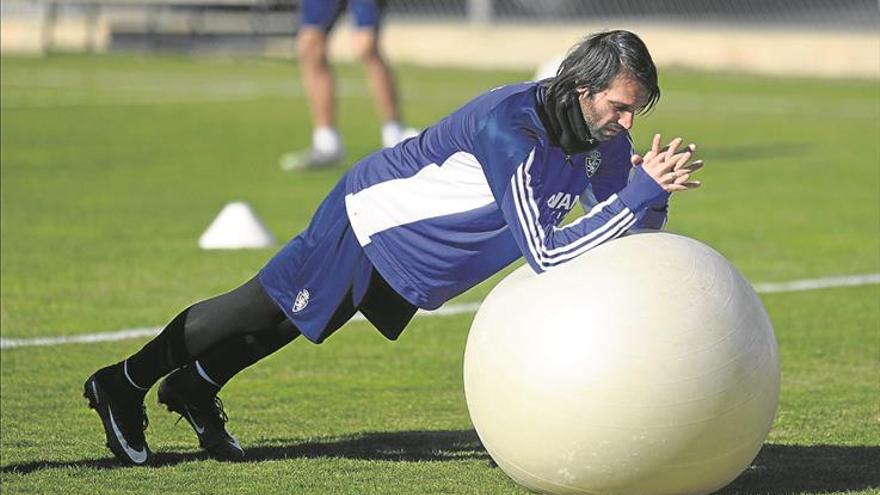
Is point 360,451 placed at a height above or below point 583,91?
below

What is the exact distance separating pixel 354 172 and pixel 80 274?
447cm

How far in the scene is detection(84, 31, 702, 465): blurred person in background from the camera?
557cm

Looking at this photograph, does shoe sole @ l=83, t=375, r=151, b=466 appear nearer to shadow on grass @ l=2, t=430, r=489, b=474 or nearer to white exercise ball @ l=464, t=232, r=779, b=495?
shadow on grass @ l=2, t=430, r=489, b=474

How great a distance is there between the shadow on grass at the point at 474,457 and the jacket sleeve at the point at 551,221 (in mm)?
981

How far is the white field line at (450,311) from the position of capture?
8.53 metres

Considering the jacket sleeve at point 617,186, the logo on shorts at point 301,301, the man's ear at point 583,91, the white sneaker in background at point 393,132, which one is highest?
the man's ear at point 583,91

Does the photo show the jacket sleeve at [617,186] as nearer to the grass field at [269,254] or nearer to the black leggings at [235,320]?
the grass field at [269,254]

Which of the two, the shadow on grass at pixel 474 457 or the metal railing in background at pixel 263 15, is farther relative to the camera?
the metal railing in background at pixel 263 15

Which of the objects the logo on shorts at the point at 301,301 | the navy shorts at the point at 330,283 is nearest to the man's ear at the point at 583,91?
the navy shorts at the point at 330,283

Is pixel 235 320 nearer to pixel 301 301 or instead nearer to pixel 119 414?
pixel 301 301

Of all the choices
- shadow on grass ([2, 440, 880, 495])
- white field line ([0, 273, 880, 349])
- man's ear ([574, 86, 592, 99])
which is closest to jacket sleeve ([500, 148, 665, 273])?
man's ear ([574, 86, 592, 99])

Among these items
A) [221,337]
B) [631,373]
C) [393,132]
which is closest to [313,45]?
[393,132]

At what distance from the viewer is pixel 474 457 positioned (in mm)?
6371

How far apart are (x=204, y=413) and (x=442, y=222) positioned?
1163mm
